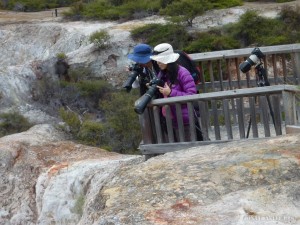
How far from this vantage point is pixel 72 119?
14.4m

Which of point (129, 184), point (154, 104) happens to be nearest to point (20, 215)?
point (154, 104)

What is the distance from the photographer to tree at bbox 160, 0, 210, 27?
23.9m

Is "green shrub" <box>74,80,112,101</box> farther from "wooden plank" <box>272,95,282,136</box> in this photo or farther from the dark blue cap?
"wooden plank" <box>272,95,282,136</box>

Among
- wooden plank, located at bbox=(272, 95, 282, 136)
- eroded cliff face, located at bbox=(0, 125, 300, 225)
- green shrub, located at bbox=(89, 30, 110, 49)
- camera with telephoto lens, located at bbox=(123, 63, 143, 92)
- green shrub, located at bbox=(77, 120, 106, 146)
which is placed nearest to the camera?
eroded cliff face, located at bbox=(0, 125, 300, 225)

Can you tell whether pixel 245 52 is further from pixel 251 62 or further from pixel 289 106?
pixel 289 106

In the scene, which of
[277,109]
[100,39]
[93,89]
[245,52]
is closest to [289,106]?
[277,109]

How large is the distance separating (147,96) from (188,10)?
18.2 meters

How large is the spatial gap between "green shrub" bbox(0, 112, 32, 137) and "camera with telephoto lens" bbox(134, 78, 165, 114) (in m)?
10.8

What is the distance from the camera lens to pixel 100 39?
22.7m

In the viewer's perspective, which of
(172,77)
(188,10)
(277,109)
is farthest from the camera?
(188,10)

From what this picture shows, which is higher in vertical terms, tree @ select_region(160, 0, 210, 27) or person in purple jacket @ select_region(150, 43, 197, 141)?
person in purple jacket @ select_region(150, 43, 197, 141)

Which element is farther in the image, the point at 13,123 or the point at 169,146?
the point at 13,123

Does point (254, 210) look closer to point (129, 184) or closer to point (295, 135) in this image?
point (129, 184)

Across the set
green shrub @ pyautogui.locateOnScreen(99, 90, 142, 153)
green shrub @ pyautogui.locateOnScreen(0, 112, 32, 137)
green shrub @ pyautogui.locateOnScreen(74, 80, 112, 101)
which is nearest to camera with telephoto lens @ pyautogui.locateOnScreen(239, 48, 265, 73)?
green shrub @ pyautogui.locateOnScreen(99, 90, 142, 153)
